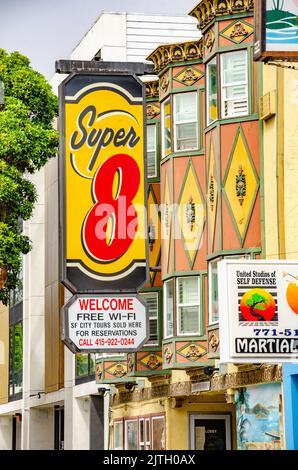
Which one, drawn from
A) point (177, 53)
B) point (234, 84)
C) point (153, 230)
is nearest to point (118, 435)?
point (153, 230)

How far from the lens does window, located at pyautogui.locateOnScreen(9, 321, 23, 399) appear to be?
58500mm

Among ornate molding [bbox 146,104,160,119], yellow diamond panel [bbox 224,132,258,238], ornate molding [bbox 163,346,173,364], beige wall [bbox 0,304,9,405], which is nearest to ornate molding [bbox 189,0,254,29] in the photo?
yellow diamond panel [bbox 224,132,258,238]

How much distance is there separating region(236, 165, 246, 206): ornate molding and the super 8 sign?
129 inches

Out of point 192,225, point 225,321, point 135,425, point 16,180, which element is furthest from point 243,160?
point 16,180

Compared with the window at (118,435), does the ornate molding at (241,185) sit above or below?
above

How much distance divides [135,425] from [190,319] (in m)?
7.15

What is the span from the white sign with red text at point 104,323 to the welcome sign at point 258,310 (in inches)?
242

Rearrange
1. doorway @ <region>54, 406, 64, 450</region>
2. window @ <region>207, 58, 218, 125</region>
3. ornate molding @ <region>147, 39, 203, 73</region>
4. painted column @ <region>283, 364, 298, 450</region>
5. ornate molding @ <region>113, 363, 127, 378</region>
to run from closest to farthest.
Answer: painted column @ <region>283, 364, 298, 450</region> → window @ <region>207, 58, 218, 125</region> → ornate molding @ <region>147, 39, 203, 73</region> → ornate molding @ <region>113, 363, 127, 378</region> → doorway @ <region>54, 406, 64, 450</region>

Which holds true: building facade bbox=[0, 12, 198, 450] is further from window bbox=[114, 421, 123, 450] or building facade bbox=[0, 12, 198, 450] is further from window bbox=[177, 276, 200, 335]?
window bbox=[177, 276, 200, 335]

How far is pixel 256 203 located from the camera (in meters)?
30.5

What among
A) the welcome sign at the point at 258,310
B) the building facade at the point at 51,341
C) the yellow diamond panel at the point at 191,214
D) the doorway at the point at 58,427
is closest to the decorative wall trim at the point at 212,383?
the welcome sign at the point at 258,310

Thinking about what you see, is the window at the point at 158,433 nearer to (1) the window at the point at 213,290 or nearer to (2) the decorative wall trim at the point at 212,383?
(2) the decorative wall trim at the point at 212,383

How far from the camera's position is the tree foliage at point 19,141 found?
45500 mm

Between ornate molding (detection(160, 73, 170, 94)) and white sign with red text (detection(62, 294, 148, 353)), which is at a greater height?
ornate molding (detection(160, 73, 170, 94))
